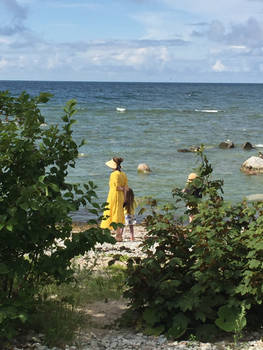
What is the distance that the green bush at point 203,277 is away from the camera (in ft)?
17.7

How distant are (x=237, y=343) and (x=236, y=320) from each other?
48 cm

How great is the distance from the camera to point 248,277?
5.31m

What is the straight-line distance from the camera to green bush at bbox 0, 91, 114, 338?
4.70m

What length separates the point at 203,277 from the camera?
17.8 feet

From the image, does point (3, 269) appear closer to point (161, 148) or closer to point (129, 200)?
point (129, 200)

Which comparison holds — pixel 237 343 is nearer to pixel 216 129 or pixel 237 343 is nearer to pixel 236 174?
pixel 236 174

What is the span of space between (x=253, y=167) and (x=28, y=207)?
1897cm

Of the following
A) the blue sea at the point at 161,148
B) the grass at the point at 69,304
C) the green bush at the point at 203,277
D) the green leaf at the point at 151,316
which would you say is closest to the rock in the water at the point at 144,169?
the blue sea at the point at 161,148

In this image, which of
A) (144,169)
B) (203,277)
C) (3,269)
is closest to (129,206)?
(203,277)

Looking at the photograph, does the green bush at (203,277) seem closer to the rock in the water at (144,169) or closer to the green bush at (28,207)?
the green bush at (28,207)

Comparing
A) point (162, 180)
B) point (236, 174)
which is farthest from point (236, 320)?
point (236, 174)

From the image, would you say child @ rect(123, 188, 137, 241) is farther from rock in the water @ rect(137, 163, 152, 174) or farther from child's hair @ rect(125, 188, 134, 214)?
rock in the water @ rect(137, 163, 152, 174)

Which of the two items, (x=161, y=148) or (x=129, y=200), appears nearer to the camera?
(x=129, y=200)

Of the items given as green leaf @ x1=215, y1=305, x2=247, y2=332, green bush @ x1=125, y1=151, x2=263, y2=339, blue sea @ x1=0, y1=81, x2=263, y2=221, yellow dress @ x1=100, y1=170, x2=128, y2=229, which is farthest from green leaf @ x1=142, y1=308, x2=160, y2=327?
yellow dress @ x1=100, y1=170, x2=128, y2=229
